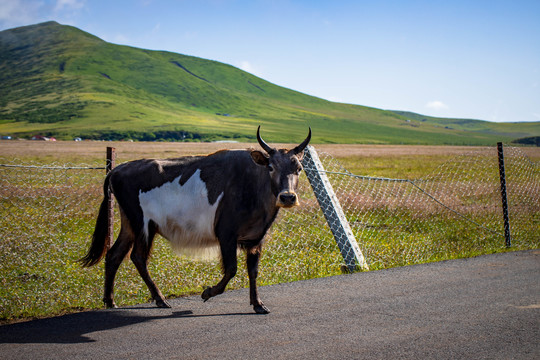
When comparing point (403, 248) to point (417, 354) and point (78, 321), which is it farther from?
point (78, 321)

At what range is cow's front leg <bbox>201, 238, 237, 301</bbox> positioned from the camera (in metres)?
6.49

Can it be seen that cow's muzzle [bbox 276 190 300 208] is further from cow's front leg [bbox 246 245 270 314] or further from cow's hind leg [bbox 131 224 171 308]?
cow's hind leg [bbox 131 224 171 308]

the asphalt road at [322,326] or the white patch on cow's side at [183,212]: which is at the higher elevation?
the white patch on cow's side at [183,212]

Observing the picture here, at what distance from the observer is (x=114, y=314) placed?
626 centimetres

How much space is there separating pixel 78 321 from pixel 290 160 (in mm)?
3232

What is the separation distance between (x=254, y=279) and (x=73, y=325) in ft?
7.38

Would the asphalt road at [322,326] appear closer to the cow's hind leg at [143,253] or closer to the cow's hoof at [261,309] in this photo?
the cow's hoof at [261,309]

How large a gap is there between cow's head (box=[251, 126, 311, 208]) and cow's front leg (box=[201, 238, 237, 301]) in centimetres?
94

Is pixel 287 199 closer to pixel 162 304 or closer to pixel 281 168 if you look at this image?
pixel 281 168

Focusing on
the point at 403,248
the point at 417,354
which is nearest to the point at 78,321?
the point at 417,354

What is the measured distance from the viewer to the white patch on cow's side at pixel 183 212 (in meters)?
7.00

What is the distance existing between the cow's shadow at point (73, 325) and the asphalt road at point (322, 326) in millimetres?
11

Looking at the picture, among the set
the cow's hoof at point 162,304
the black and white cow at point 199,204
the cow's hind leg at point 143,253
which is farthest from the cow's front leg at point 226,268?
the cow's hind leg at point 143,253

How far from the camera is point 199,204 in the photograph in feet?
23.0
